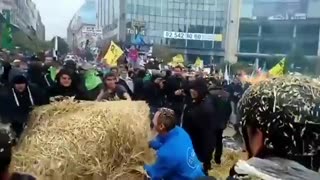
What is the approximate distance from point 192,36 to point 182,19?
3626 mm

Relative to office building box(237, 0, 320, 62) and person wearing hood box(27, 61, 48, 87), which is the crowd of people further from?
office building box(237, 0, 320, 62)

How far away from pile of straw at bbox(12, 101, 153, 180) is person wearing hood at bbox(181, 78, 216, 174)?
390cm

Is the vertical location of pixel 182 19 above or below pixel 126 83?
above

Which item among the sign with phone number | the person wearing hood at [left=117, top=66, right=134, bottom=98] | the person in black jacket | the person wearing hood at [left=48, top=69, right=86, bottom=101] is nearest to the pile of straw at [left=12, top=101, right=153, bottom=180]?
the person wearing hood at [left=48, top=69, right=86, bottom=101]

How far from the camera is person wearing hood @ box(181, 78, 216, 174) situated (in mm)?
7004

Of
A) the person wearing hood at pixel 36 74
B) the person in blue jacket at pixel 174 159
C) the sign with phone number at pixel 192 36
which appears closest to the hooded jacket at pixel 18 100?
the person wearing hood at pixel 36 74

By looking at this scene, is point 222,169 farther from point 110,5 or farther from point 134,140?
point 110,5

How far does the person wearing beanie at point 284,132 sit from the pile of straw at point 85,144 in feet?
3.74

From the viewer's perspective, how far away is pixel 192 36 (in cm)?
7438

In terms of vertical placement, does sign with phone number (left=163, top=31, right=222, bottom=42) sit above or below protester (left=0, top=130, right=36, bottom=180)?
below

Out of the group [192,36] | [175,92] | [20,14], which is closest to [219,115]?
[175,92]

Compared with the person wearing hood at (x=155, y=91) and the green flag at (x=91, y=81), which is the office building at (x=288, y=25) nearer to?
the person wearing hood at (x=155, y=91)

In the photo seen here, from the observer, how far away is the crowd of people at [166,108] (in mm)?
1864

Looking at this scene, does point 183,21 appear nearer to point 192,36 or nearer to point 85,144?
point 192,36
